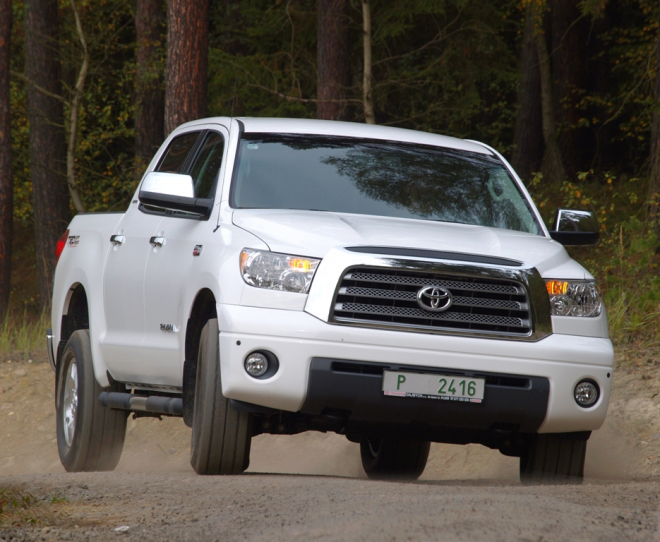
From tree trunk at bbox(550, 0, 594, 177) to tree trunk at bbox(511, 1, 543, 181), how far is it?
0.49 metres

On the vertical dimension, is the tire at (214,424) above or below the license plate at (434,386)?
below

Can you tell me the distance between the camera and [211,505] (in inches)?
170

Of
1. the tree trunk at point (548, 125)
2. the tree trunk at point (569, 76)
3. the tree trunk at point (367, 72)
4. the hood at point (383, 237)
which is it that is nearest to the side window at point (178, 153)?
the hood at point (383, 237)

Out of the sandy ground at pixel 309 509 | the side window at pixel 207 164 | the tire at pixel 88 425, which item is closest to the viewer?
the sandy ground at pixel 309 509

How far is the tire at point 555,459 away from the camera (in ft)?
18.7

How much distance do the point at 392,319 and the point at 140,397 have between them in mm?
2040

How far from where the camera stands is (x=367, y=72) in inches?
674

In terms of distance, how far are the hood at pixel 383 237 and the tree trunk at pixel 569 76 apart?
686 inches

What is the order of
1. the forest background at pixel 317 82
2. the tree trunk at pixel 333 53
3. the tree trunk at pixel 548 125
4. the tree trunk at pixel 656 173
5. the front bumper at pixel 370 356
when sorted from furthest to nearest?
1. the tree trunk at pixel 548 125
2. the forest background at pixel 317 82
3. the tree trunk at pixel 333 53
4. the tree trunk at pixel 656 173
5. the front bumper at pixel 370 356

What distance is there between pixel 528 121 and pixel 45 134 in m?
10.5

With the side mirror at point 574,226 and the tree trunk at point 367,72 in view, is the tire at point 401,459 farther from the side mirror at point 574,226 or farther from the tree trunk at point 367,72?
the tree trunk at point 367,72

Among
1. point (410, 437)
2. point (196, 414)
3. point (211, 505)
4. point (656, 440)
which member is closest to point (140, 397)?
point (196, 414)

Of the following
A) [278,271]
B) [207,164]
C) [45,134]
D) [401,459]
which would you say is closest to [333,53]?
[45,134]

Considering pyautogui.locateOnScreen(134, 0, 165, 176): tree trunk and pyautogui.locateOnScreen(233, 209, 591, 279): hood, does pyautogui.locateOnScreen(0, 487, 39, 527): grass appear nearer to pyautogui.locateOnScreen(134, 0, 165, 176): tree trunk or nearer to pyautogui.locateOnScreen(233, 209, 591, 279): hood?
pyautogui.locateOnScreen(233, 209, 591, 279): hood
